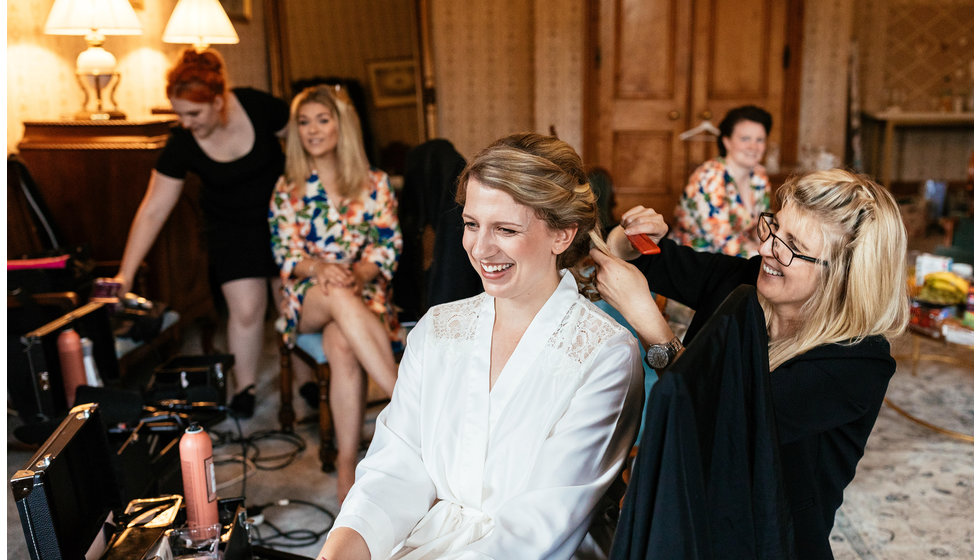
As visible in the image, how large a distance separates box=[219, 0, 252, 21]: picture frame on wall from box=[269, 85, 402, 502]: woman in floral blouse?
2603 millimetres

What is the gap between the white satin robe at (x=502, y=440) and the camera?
1435 millimetres

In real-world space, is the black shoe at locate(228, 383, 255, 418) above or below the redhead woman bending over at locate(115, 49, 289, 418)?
below

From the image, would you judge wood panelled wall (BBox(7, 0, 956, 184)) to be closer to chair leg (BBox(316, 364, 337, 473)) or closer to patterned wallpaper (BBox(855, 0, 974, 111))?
patterned wallpaper (BBox(855, 0, 974, 111))

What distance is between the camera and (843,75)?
5816 millimetres

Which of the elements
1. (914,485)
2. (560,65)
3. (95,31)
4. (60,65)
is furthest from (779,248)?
(560,65)

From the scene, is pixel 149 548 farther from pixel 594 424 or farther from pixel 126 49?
pixel 126 49

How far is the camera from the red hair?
307 centimetres

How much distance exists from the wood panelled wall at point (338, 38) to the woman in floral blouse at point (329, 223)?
104 inches

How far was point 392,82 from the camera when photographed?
5.77m

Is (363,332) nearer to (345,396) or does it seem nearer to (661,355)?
(345,396)

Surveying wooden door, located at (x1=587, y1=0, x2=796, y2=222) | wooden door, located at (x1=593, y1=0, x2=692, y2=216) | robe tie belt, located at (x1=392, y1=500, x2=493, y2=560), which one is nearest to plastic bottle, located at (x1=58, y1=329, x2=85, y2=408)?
robe tie belt, located at (x1=392, y1=500, x2=493, y2=560)

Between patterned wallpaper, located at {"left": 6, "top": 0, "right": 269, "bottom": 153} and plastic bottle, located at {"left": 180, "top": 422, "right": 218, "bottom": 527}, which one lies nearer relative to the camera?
plastic bottle, located at {"left": 180, "top": 422, "right": 218, "bottom": 527}

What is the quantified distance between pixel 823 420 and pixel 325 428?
75.4 inches

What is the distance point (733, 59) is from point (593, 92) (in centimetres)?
93
